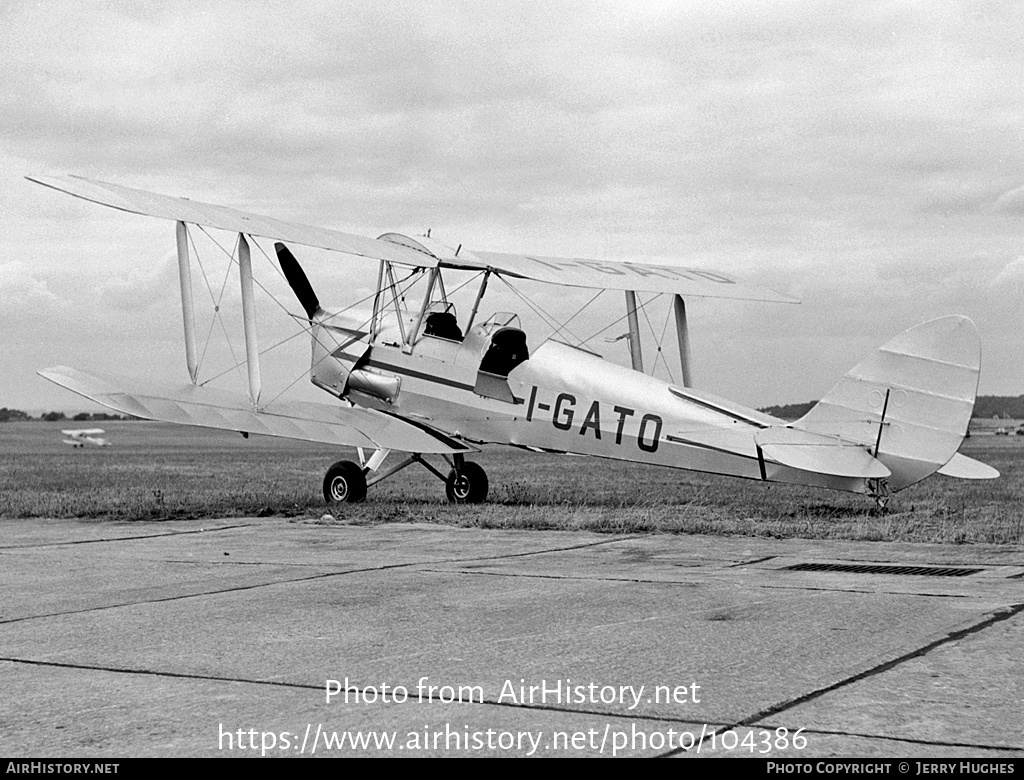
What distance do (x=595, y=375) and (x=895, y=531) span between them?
4745mm

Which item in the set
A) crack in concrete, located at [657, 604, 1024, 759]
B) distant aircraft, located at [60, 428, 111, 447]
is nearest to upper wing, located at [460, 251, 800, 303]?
crack in concrete, located at [657, 604, 1024, 759]

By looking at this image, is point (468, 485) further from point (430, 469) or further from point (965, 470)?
point (965, 470)

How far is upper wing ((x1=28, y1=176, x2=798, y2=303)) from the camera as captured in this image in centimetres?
1633

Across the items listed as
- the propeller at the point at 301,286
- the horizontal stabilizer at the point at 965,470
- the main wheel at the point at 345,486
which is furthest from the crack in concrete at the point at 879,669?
the propeller at the point at 301,286

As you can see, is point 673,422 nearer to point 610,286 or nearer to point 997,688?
point 610,286

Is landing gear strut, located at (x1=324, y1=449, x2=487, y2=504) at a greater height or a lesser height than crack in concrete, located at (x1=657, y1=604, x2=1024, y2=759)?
lesser

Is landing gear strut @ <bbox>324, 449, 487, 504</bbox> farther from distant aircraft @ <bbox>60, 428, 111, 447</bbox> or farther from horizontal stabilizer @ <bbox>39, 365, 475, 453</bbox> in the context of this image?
distant aircraft @ <bbox>60, 428, 111, 447</bbox>

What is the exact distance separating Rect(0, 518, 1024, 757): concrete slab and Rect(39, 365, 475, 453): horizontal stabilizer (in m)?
5.80

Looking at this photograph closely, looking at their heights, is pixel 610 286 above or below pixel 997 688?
above

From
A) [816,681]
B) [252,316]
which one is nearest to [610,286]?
[252,316]

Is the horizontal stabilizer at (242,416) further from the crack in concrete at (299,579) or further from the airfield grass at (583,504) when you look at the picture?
the crack in concrete at (299,579)

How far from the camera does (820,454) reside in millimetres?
13961

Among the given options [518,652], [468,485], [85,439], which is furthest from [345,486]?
[85,439]
